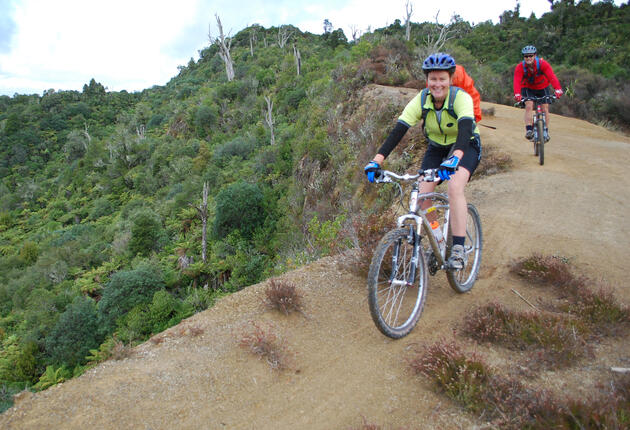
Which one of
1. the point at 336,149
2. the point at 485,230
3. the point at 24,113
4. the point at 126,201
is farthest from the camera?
the point at 24,113

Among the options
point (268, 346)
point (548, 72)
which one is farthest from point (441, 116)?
point (548, 72)

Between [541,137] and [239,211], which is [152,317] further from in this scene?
[541,137]

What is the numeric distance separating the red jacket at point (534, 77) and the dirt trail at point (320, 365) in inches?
129

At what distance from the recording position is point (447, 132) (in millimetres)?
3467

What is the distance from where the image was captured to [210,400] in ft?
9.63

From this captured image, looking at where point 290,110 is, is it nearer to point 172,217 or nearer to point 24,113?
point 172,217

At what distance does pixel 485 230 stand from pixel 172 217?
3056 centimetres

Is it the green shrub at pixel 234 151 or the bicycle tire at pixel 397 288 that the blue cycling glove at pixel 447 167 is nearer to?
the bicycle tire at pixel 397 288

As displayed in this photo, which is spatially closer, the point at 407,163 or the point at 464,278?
the point at 464,278

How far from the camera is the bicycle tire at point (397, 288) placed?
2.90m

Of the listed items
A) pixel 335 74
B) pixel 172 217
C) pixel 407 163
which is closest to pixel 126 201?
pixel 172 217

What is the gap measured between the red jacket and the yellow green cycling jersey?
5044mm

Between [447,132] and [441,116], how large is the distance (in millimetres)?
176

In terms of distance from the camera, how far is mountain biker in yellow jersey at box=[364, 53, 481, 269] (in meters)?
3.16
